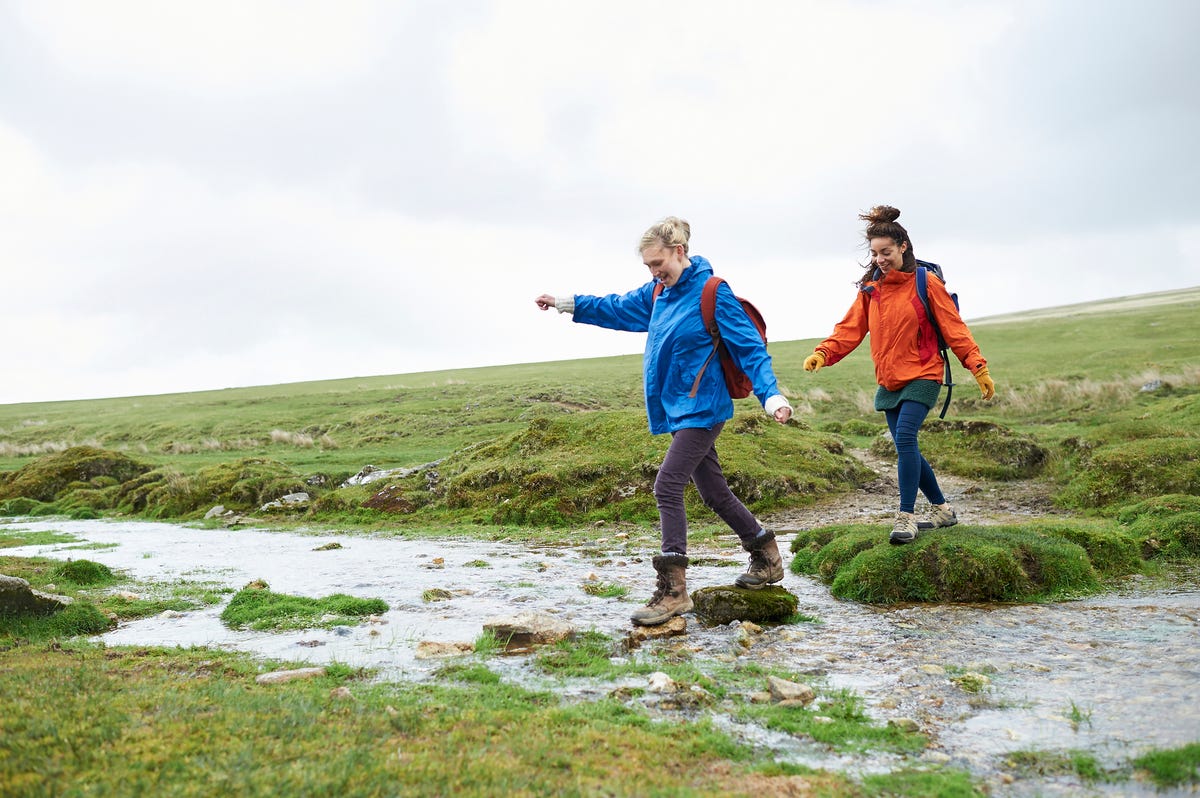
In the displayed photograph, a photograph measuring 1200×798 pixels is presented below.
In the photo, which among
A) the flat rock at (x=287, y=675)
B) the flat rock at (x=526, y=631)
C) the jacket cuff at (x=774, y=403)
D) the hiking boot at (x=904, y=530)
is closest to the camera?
the flat rock at (x=287, y=675)

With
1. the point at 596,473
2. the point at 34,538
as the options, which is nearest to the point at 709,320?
the point at 596,473

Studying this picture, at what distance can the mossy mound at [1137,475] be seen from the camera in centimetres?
1209

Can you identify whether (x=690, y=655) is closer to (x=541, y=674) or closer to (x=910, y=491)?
(x=541, y=674)

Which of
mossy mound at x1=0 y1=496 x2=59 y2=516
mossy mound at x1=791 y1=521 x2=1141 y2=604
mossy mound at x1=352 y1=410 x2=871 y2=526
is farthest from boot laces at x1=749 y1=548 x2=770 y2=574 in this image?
mossy mound at x1=0 y1=496 x2=59 y2=516

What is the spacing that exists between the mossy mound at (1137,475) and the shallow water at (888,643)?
16.0 feet

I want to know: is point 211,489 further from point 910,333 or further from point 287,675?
point 910,333

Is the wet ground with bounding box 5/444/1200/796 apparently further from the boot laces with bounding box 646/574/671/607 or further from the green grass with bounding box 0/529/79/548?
the green grass with bounding box 0/529/79/548

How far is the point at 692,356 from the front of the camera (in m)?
7.29

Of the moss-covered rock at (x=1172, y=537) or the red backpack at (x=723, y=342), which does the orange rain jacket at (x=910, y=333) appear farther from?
the moss-covered rock at (x=1172, y=537)

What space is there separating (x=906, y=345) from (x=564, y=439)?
1101cm

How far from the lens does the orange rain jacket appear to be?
830 cm

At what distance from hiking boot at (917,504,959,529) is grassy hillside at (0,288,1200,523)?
5.42 meters

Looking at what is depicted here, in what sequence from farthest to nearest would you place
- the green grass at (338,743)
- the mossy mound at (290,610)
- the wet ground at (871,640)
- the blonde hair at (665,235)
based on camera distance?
the mossy mound at (290,610)
the blonde hair at (665,235)
the wet ground at (871,640)
the green grass at (338,743)

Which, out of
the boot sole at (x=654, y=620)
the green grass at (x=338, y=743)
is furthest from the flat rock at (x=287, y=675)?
the boot sole at (x=654, y=620)
